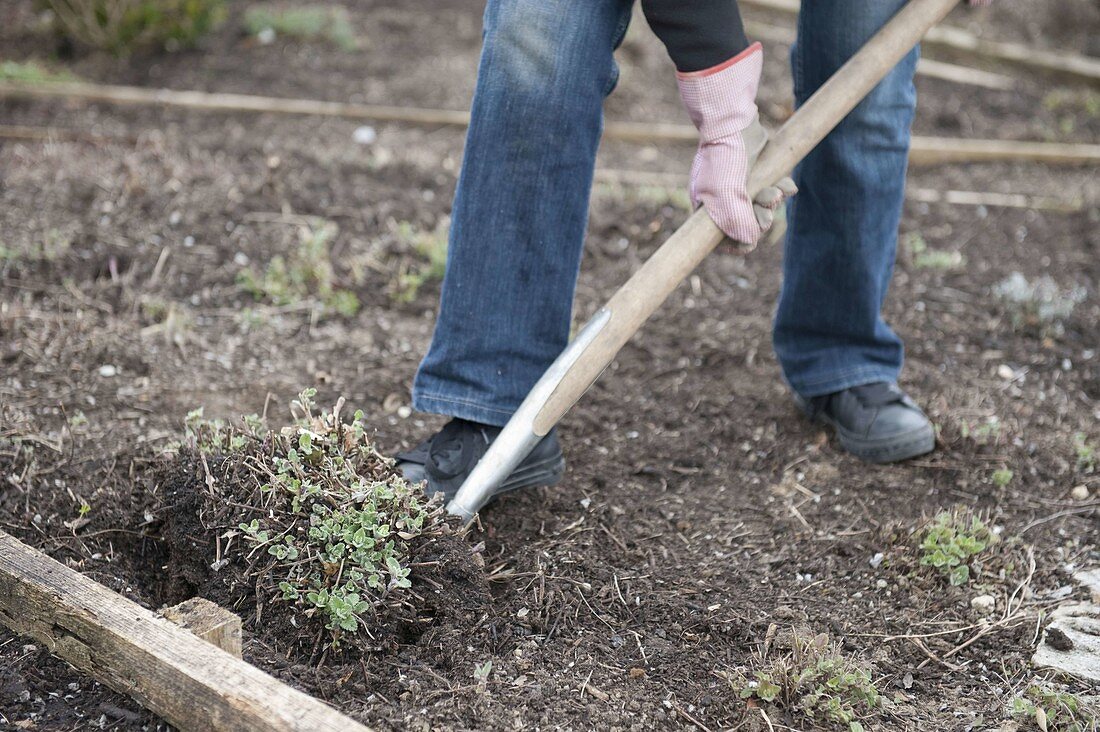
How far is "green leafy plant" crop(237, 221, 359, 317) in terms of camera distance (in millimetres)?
3357

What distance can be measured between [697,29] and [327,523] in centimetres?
121

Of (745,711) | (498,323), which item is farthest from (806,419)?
(745,711)

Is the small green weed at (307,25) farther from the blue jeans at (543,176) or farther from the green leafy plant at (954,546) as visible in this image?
the green leafy plant at (954,546)

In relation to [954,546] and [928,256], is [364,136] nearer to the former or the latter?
[928,256]

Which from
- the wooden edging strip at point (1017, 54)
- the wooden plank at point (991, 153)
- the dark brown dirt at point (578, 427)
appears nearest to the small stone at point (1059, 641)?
the dark brown dirt at point (578, 427)

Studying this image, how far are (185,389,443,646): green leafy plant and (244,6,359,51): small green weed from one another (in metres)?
4.70

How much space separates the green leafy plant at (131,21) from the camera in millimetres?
5684

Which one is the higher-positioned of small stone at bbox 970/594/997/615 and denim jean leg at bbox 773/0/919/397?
denim jean leg at bbox 773/0/919/397

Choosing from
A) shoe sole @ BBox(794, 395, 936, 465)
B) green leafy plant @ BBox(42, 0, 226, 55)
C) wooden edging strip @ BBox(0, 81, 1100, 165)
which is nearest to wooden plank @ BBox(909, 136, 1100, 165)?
wooden edging strip @ BBox(0, 81, 1100, 165)

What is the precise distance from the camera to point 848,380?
107 inches

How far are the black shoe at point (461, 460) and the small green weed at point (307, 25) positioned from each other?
14.6 ft

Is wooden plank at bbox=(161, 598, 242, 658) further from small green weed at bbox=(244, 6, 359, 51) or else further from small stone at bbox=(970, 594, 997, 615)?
small green weed at bbox=(244, 6, 359, 51)

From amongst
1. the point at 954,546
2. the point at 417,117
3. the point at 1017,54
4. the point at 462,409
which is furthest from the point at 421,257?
the point at 1017,54

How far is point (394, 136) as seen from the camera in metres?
4.97
